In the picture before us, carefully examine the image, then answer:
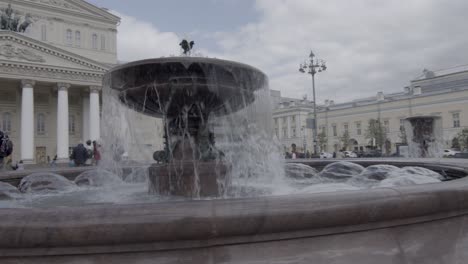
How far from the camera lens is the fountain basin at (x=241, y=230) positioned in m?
1.88

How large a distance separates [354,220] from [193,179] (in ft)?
9.74

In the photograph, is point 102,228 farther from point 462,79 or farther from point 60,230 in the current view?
point 462,79

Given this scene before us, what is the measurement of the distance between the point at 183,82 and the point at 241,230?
309cm

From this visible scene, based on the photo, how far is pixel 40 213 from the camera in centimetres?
191

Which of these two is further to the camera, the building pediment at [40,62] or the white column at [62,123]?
the white column at [62,123]

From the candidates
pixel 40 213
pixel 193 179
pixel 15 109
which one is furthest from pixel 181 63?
pixel 15 109

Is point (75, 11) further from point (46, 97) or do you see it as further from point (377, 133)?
point (377, 133)

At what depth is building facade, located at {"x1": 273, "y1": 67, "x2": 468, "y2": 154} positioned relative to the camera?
5250 cm

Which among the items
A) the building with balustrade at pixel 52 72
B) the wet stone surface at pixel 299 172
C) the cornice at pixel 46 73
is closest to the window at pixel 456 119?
the building with balustrade at pixel 52 72

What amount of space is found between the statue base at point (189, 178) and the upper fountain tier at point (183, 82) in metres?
0.81

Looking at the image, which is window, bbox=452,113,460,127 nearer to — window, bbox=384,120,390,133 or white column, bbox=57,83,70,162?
window, bbox=384,120,390,133

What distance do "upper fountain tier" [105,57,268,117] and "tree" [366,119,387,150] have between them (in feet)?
169

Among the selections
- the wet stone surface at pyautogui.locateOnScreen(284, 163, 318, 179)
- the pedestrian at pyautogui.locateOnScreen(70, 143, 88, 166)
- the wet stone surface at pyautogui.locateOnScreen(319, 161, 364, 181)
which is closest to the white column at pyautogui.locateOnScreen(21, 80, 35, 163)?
the pedestrian at pyautogui.locateOnScreen(70, 143, 88, 166)

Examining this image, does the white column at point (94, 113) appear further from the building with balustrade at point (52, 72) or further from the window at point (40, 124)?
the window at point (40, 124)
